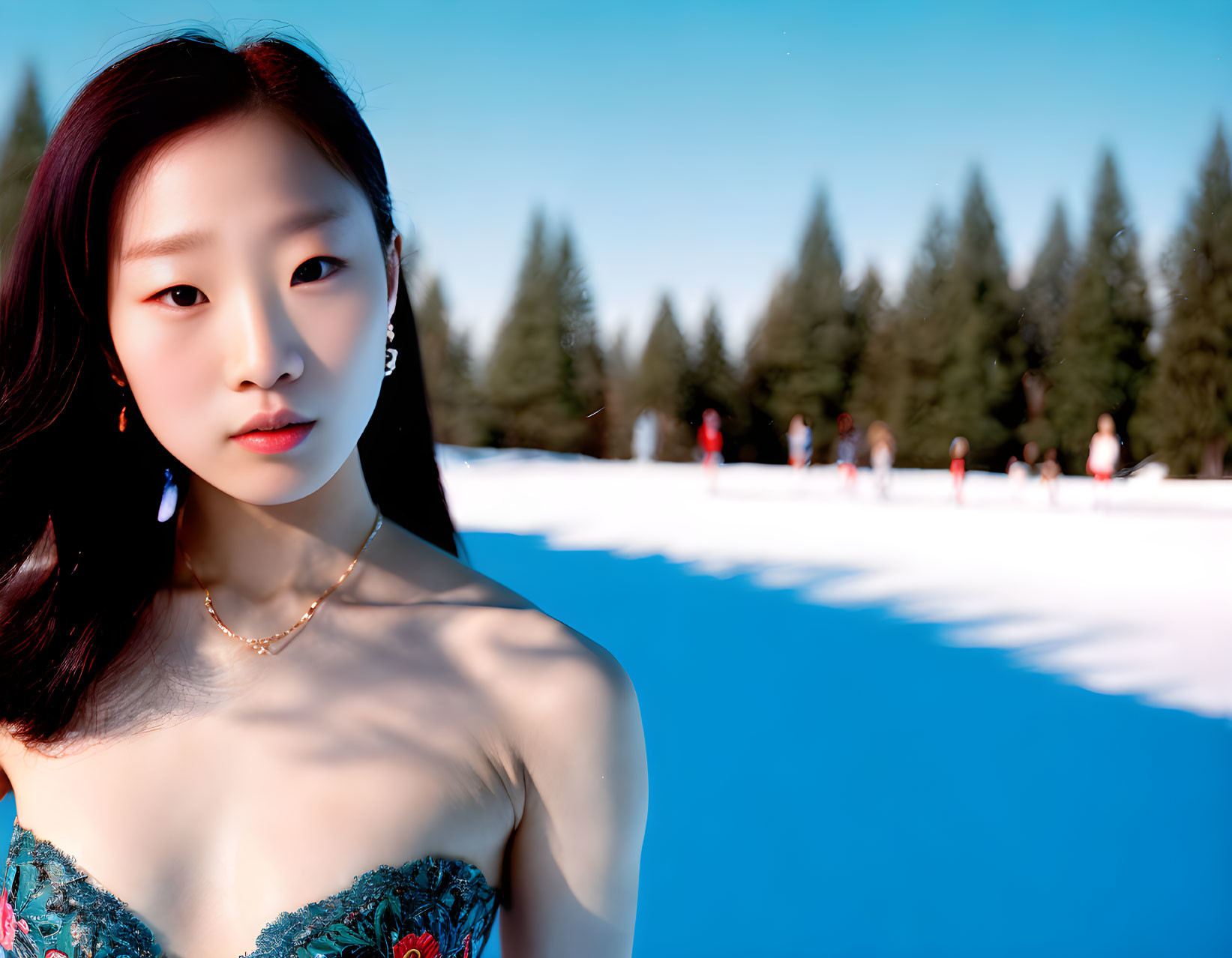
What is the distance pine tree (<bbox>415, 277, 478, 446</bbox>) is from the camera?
44.1ft

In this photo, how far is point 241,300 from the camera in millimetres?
820

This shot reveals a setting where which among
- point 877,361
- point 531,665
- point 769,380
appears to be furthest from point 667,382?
point 531,665

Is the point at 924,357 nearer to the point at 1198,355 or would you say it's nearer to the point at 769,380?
the point at 769,380

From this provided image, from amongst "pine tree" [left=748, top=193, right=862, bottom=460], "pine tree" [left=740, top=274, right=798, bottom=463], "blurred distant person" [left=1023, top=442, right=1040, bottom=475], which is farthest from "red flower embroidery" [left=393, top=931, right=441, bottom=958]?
"pine tree" [left=748, top=193, right=862, bottom=460]

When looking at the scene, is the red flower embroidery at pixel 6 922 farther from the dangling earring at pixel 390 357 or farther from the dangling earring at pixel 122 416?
the dangling earring at pixel 390 357

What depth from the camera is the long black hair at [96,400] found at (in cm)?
87

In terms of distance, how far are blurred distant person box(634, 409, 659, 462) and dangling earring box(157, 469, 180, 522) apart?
487 inches

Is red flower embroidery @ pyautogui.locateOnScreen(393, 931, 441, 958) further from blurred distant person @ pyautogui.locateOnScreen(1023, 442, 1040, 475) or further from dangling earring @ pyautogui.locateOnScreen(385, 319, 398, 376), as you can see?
blurred distant person @ pyautogui.locateOnScreen(1023, 442, 1040, 475)

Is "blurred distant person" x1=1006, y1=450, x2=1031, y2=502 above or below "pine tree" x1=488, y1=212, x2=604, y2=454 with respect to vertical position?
below

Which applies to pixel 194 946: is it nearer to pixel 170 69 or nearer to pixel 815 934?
pixel 170 69

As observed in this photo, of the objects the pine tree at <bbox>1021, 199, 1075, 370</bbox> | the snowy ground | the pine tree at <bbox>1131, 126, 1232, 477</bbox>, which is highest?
the pine tree at <bbox>1021, 199, 1075, 370</bbox>

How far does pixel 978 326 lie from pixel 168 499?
1403cm

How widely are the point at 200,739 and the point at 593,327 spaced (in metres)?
14.7

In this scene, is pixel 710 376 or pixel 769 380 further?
pixel 769 380
